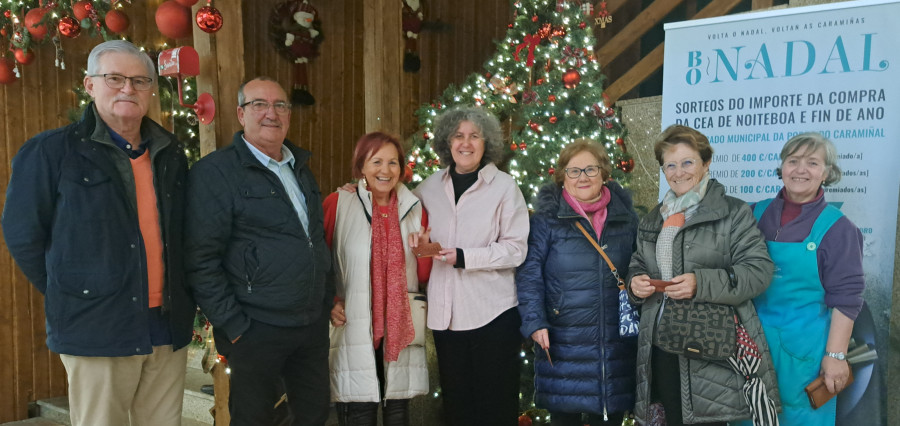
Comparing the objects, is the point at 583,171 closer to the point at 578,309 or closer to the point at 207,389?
the point at 578,309

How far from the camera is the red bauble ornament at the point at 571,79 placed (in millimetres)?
3863

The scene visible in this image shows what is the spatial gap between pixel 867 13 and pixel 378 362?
7.46 feet

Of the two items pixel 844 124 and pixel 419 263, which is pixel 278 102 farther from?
pixel 844 124

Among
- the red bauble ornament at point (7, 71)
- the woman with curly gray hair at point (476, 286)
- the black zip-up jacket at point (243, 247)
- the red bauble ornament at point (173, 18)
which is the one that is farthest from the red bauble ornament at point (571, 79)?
the red bauble ornament at point (7, 71)

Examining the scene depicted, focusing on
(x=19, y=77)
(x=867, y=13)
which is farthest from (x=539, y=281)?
(x=19, y=77)

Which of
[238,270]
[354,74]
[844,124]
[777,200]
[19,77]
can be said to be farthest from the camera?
[354,74]

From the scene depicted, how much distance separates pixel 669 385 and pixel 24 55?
158 inches

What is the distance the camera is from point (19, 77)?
13.0 ft

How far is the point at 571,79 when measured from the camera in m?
3.86

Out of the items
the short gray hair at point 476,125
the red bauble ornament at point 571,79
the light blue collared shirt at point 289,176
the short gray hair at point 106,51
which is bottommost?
the light blue collared shirt at point 289,176

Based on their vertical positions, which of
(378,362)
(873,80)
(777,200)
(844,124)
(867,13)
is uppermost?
(867,13)

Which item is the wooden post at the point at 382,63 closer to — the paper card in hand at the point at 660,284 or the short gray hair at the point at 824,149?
the paper card in hand at the point at 660,284

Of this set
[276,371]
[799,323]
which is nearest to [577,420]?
[799,323]

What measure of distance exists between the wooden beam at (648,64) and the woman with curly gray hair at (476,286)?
103 inches
